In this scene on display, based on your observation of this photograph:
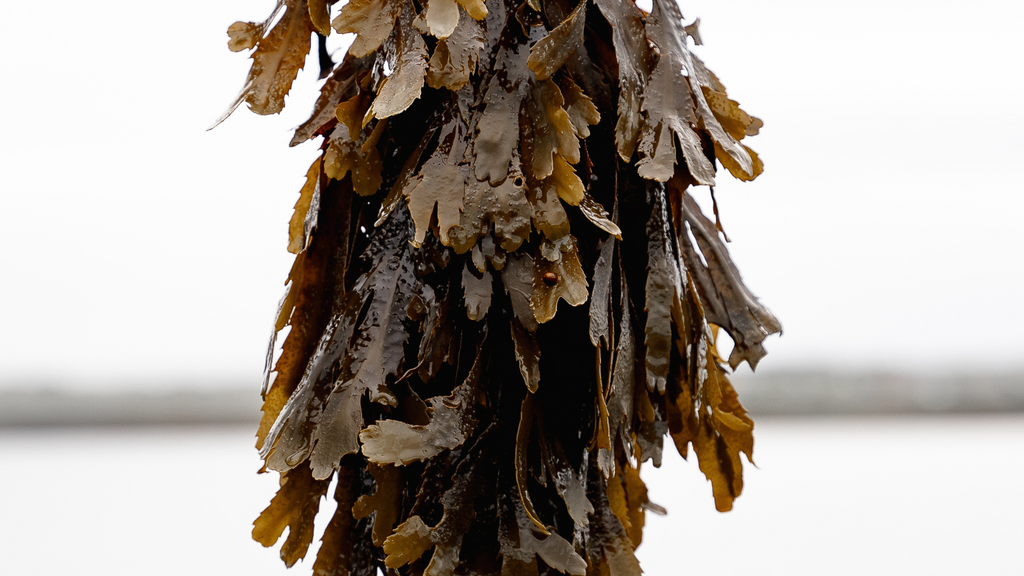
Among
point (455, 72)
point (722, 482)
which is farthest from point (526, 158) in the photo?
point (722, 482)

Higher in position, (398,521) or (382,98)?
(382,98)

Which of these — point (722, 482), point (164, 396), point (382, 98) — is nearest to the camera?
point (382, 98)

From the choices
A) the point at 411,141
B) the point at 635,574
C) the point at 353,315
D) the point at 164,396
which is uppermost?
the point at 164,396

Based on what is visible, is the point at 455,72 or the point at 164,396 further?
the point at 164,396

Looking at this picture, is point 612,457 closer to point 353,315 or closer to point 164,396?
point 353,315

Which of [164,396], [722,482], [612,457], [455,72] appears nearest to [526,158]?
[455,72]

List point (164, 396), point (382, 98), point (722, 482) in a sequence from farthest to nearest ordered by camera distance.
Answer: point (164, 396)
point (722, 482)
point (382, 98)
